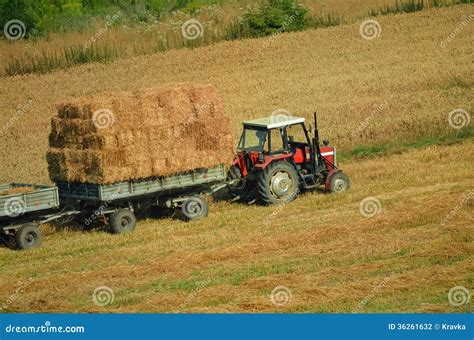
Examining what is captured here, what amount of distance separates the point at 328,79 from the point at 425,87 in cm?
405

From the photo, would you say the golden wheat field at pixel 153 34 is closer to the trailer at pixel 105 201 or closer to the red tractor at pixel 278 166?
the red tractor at pixel 278 166

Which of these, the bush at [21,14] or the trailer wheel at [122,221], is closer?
the trailer wheel at [122,221]

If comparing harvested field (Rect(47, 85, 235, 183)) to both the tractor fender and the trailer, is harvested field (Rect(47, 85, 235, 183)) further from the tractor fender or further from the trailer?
the tractor fender

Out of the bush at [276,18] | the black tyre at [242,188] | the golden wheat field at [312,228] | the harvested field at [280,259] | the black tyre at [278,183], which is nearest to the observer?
the harvested field at [280,259]

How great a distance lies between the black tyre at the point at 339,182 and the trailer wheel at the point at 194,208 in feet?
9.33

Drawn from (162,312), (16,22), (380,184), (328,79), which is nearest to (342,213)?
(380,184)

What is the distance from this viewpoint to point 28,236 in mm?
19312

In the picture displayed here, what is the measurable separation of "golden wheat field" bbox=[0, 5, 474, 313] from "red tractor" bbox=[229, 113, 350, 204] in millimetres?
386

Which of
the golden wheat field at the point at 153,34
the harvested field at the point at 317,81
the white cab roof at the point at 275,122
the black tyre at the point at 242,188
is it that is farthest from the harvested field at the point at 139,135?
the golden wheat field at the point at 153,34

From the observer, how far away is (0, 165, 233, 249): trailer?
1930cm

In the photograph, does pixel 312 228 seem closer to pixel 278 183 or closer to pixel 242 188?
pixel 278 183

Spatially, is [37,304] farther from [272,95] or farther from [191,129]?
[272,95]

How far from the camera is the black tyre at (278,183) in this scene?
69.5ft

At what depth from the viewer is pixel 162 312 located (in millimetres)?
14594
